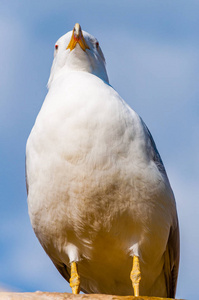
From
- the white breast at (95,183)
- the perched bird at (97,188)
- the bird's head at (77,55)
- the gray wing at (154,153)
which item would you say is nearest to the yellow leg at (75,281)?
the perched bird at (97,188)

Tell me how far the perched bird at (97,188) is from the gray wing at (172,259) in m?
0.03

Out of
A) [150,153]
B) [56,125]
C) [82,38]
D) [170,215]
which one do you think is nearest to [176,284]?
[170,215]

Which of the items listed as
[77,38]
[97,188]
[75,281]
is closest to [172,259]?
[75,281]

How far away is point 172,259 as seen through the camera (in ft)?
29.6

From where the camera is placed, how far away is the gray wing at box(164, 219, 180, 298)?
8938 mm

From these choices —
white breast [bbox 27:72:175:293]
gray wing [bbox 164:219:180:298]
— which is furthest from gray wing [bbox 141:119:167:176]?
gray wing [bbox 164:219:180:298]

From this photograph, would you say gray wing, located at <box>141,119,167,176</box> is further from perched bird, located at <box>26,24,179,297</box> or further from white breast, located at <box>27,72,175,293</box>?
white breast, located at <box>27,72,175,293</box>

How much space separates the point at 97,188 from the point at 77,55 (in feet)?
8.77

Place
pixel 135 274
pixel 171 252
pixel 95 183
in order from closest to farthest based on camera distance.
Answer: pixel 95 183
pixel 135 274
pixel 171 252

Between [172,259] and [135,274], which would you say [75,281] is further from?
[172,259]

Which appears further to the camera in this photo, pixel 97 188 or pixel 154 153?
pixel 154 153

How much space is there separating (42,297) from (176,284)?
3.52 m

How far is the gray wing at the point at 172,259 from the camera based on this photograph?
352 inches

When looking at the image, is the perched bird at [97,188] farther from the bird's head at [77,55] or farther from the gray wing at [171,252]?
the bird's head at [77,55]
